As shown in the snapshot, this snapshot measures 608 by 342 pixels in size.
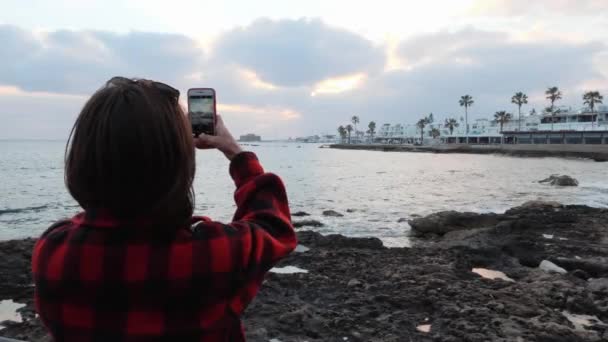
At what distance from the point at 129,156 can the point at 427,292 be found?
5.77m

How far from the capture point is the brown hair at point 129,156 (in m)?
1.15

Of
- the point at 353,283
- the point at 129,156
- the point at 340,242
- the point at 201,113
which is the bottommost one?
the point at 340,242

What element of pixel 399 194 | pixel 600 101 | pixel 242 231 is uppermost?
pixel 600 101

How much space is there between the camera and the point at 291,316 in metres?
5.43

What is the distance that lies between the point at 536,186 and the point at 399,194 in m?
10.6

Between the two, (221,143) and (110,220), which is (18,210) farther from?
(110,220)

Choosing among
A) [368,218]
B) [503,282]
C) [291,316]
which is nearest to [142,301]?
[291,316]

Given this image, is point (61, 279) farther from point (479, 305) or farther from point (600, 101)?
point (600, 101)

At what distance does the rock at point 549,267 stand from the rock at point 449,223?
500cm

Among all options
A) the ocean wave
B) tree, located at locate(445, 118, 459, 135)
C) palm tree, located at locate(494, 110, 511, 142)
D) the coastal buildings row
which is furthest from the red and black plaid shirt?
tree, located at locate(445, 118, 459, 135)

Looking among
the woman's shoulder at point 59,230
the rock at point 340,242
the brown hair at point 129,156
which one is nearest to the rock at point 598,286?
the rock at point 340,242

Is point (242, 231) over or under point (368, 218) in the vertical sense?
over

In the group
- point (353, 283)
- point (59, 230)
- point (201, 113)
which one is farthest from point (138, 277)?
point (353, 283)

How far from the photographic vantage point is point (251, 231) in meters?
1.28
